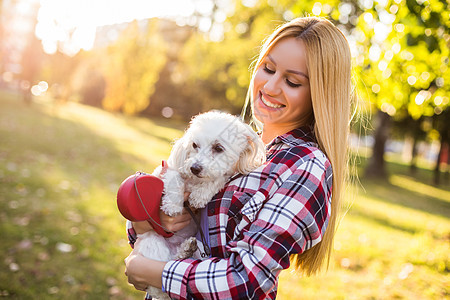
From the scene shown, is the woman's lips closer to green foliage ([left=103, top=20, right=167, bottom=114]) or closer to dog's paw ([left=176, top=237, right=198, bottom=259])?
dog's paw ([left=176, top=237, right=198, bottom=259])

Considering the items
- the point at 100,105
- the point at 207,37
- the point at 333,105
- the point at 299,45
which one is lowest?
the point at 100,105

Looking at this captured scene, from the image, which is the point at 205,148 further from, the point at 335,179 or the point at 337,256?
the point at 337,256

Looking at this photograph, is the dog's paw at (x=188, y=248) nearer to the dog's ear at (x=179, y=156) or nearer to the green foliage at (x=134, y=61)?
the dog's ear at (x=179, y=156)

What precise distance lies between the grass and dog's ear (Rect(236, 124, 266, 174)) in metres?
0.70

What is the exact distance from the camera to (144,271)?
1685 mm

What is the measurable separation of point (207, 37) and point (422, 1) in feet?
50.4

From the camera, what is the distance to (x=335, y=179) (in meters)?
1.75

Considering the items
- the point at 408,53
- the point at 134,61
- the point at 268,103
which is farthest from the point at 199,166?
the point at 134,61

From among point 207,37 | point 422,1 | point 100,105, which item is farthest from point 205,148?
point 100,105

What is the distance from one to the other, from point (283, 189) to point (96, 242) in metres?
4.73

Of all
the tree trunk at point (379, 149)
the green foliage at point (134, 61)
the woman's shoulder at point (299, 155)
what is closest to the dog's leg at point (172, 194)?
the woman's shoulder at point (299, 155)

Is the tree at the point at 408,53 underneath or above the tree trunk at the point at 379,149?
above

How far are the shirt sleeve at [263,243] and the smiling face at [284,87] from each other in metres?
0.39

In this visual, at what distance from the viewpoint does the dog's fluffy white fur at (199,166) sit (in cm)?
184
